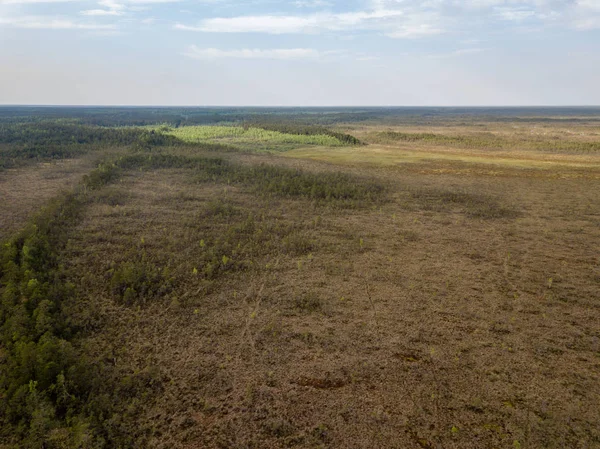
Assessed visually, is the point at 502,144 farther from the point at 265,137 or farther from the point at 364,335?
the point at 364,335

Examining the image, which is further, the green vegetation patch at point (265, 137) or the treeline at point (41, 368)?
the green vegetation patch at point (265, 137)

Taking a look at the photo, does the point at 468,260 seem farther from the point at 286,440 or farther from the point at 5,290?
the point at 5,290

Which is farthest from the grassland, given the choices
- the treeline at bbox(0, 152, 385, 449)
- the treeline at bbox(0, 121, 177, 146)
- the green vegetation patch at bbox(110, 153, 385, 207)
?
the treeline at bbox(0, 152, 385, 449)

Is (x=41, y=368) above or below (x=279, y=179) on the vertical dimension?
below

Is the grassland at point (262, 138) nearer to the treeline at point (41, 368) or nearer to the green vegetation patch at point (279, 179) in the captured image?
the green vegetation patch at point (279, 179)

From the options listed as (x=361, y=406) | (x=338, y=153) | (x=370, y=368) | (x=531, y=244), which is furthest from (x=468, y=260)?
(x=338, y=153)

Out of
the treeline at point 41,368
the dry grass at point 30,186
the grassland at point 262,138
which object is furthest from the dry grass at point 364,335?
the grassland at point 262,138

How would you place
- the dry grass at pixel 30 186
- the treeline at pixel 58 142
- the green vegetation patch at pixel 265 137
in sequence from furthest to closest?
the green vegetation patch at pixel 265 137 < the treeline at pixel 58 142 < the dry grass at pixel 30 186

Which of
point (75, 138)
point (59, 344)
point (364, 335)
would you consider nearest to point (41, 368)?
point (59, 344)
